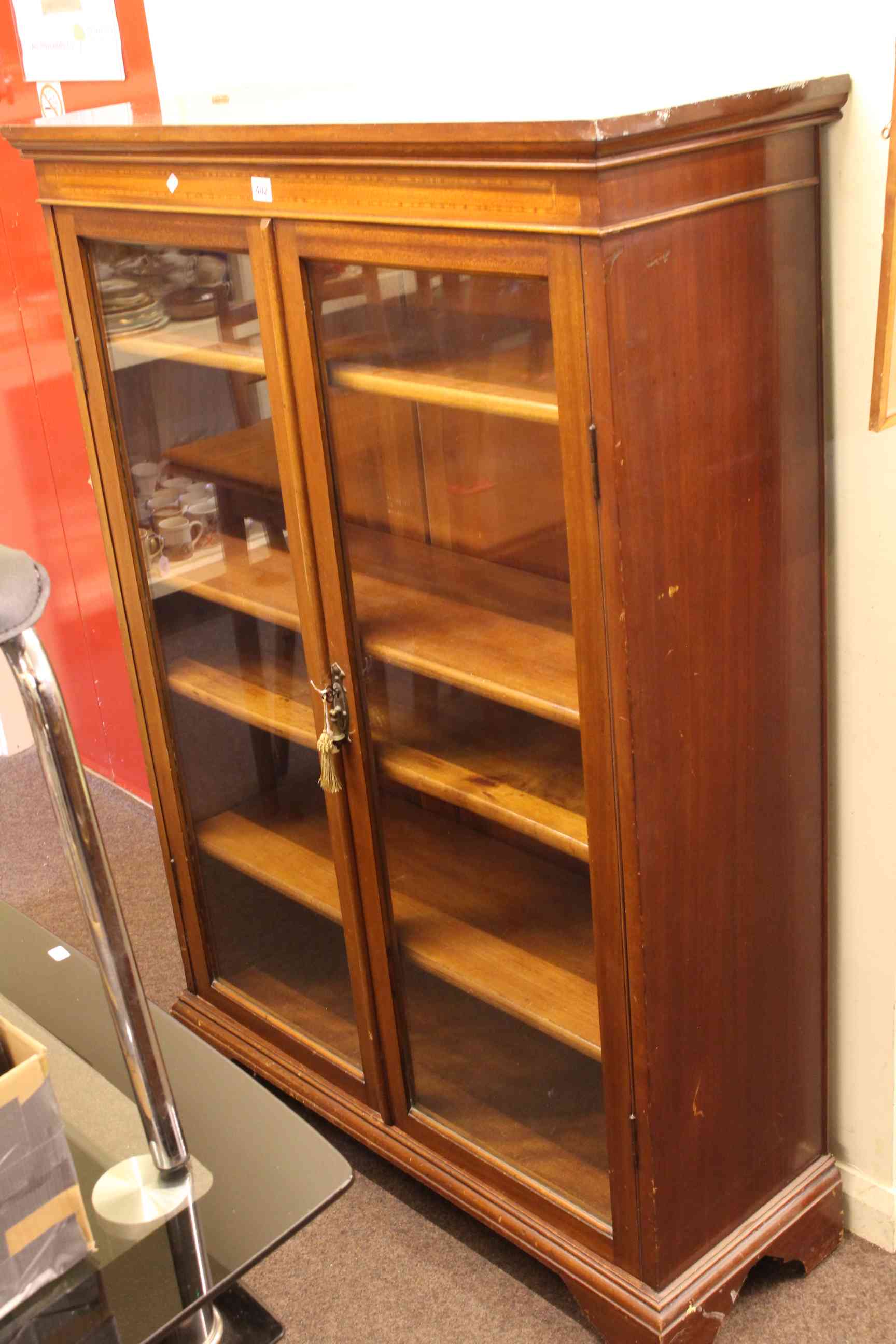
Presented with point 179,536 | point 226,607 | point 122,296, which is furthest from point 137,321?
point 226,607

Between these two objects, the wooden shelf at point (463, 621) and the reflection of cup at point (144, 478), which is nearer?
the wooden shelf at point (463, 621)

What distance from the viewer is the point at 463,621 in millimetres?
1872

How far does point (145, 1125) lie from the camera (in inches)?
43.3

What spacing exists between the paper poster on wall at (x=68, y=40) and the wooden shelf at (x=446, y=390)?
138cm

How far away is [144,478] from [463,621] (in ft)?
2.08

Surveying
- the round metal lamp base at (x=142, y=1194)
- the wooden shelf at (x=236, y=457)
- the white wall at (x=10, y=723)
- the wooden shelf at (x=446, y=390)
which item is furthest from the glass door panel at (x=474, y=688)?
the white wall at (x=10, y=723)

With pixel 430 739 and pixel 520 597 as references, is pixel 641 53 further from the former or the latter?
pixel 430 739

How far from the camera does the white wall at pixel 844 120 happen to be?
153 centimetres

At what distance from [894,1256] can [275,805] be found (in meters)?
1.18

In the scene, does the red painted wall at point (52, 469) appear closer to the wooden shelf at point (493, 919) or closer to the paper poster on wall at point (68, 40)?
the paper poster on wall at point (68, 40)

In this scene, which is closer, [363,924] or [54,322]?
[363,924]

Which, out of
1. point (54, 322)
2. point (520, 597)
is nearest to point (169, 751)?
point (520, 597)

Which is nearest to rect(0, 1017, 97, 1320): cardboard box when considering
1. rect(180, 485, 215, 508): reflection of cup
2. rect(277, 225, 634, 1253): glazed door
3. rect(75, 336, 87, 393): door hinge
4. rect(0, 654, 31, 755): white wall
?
rect(277, 225, 634, 1253): glazed door

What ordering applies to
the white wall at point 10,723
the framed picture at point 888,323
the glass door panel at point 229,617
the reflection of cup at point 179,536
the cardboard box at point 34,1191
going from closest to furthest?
the cardboard box at point 34,1191
the framed picture at point 888,323
the glass door panel at point 229,617
the reflection of cup at point 179,536
the white wall at point 10,723
